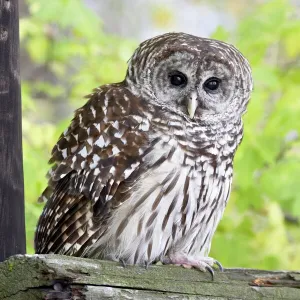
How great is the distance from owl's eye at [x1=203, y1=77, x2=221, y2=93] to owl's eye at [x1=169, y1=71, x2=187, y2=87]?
92mm

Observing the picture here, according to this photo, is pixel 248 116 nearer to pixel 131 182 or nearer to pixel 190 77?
pixel 190 77

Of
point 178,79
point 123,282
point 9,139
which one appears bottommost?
point 123,282

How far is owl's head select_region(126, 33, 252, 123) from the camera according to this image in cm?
286

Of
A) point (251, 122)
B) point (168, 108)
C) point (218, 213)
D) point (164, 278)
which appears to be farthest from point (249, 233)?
point (164, 278)

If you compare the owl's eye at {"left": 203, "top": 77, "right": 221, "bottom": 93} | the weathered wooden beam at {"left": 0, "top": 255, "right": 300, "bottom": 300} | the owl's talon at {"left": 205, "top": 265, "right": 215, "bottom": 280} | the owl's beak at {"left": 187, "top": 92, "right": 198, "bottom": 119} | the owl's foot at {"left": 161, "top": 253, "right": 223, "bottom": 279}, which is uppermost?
the owl's eye at {"left": 203, "top": 77, "right": 221, "bottom": 93}

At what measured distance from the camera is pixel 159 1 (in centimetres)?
1061

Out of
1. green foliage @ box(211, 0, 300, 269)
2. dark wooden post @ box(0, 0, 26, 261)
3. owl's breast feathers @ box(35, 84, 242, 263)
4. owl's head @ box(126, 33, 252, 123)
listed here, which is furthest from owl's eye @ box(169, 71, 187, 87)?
green foliage @ box(211, 0, 300, 269)

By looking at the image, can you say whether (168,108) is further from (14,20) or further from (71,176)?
(14,20)

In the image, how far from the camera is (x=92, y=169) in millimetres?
2818

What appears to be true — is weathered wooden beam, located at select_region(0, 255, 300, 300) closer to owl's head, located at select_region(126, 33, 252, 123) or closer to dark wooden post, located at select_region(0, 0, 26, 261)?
dark wooden post, located at select_region(0, 0, 26, 261)

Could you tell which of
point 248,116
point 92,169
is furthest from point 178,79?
point 248,116

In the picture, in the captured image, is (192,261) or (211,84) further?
(211,84)

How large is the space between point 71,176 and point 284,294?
100 cm

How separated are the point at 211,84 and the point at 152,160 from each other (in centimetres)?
46
